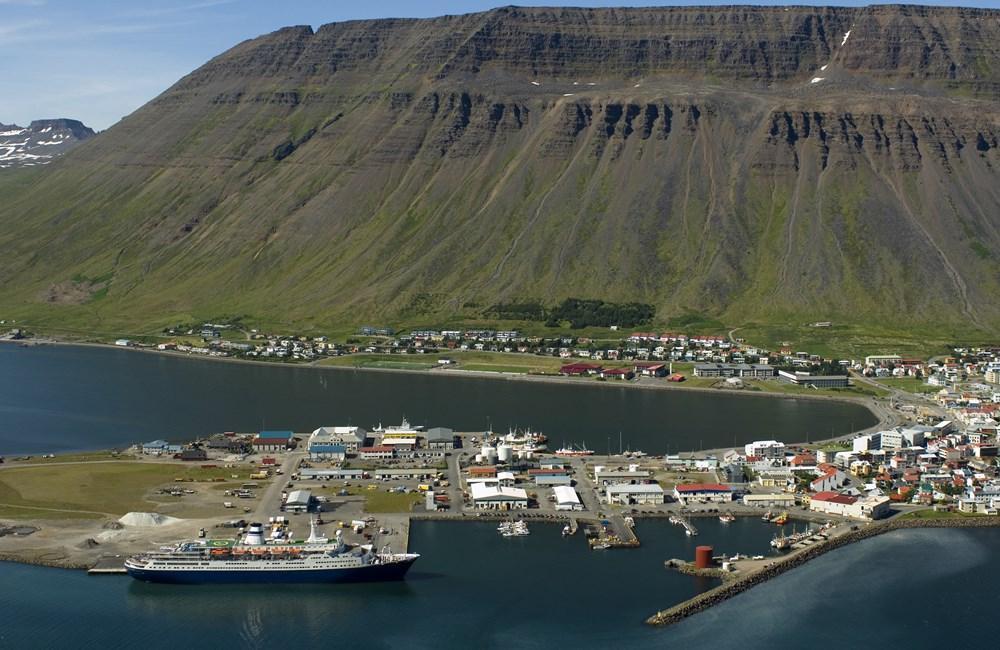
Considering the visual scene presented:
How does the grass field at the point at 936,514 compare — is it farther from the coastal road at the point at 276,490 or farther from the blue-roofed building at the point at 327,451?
the blue-roofed building at the point at 327,451

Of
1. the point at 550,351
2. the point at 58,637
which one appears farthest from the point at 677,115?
the point at 58,637

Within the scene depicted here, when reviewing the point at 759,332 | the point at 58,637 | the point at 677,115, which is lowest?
the point at 58,637

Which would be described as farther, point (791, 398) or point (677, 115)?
point (677, 115)

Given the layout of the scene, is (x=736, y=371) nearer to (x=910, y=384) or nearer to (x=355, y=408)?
(x=910, y=384)

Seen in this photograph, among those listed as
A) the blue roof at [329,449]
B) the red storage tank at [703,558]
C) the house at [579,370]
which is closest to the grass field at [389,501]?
the blue roof at [329,449]

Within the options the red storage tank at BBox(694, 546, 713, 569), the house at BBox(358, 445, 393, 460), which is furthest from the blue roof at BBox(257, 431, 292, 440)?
the red storage tank at BBox(694, 546, 713, 569)

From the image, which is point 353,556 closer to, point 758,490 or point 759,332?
point 758,490

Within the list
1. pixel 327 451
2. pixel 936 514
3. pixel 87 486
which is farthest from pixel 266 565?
pixel 936 514
